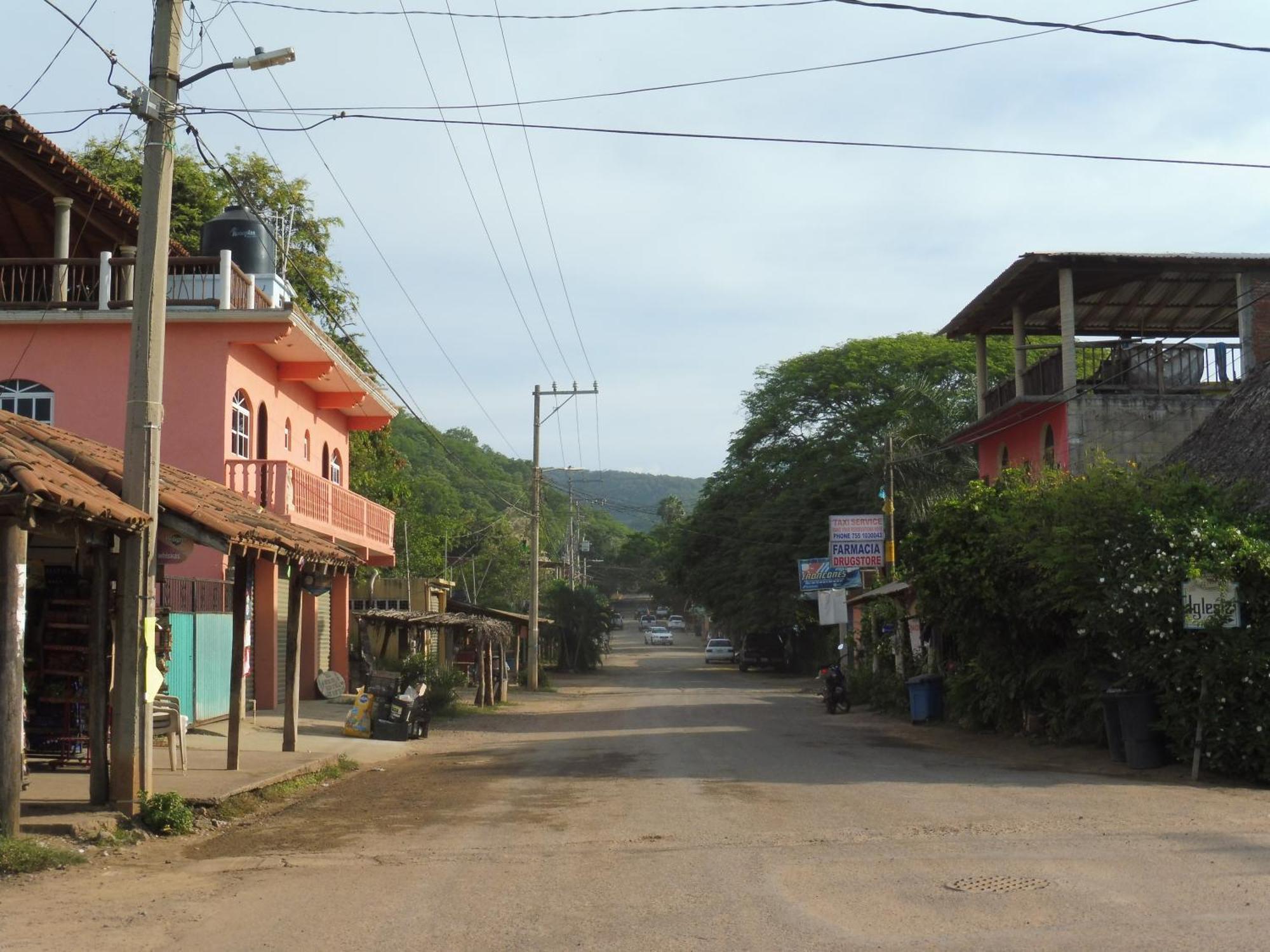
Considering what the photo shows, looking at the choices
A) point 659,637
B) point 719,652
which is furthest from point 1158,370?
point 659,637

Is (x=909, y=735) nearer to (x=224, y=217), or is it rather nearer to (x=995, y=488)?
(x=995, y=488)

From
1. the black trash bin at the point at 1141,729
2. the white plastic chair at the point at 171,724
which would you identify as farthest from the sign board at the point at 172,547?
the black trash bin at the point at 1141,729

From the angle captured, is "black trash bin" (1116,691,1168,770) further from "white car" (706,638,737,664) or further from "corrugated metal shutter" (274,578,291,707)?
"white car" (706,638,737,664)

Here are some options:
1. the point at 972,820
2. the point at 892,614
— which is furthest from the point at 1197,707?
the point at 892,614

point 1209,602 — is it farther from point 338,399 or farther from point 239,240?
point 338,399

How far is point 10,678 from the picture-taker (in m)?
9.34

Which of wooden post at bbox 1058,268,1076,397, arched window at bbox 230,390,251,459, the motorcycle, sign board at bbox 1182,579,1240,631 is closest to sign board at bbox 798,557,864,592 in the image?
the motorcycle

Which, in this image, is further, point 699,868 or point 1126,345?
point 1126,345

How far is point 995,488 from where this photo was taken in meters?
21.7

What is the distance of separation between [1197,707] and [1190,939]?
925 cm

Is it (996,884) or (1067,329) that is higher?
(1067,329)

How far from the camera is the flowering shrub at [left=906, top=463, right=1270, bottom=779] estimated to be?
48.5 ft

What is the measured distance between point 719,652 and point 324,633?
40.9 meters

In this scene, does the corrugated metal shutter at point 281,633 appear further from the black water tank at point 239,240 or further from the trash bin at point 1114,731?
the trash bin at point 1114,731
